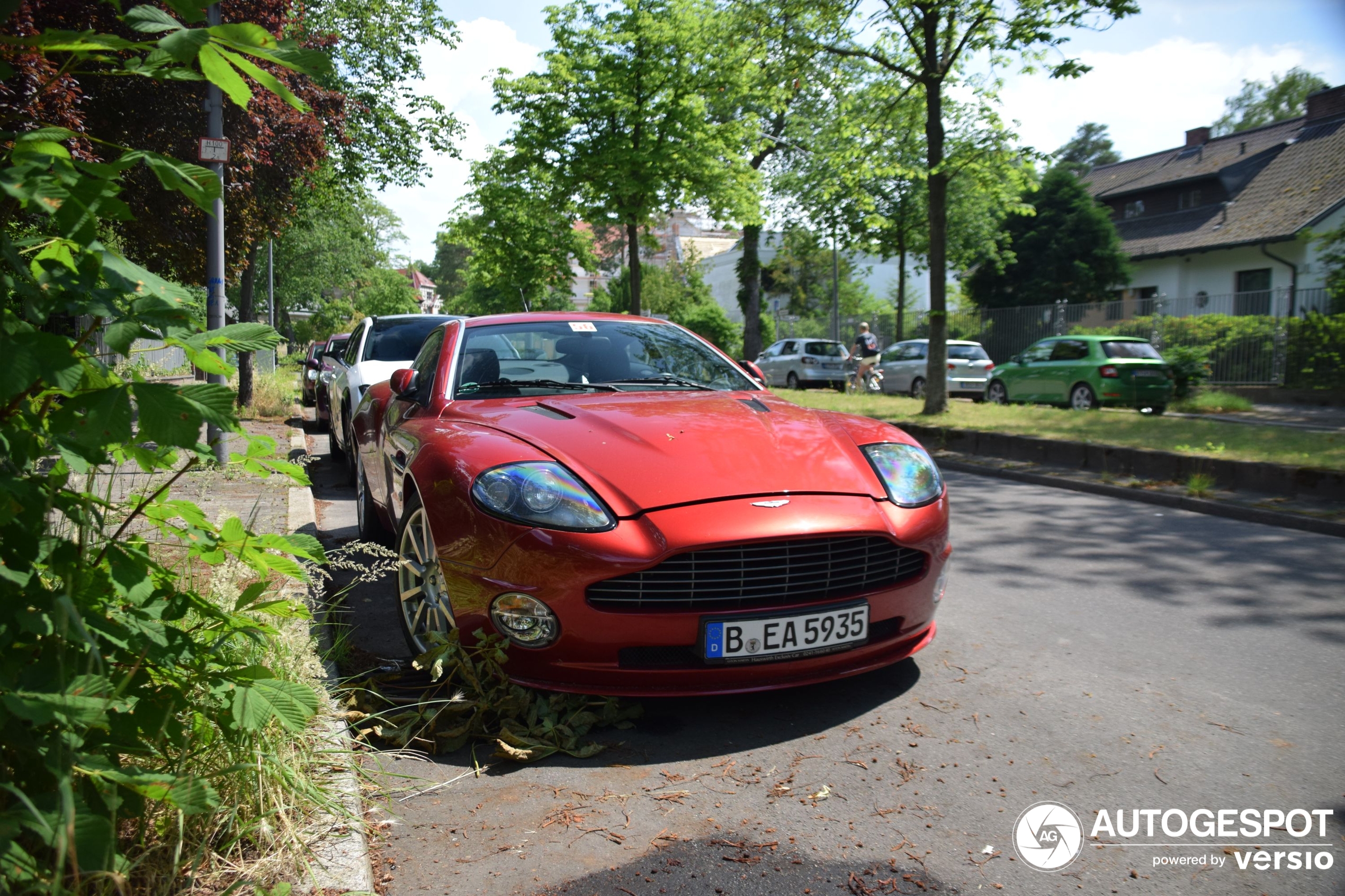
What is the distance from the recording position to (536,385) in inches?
187

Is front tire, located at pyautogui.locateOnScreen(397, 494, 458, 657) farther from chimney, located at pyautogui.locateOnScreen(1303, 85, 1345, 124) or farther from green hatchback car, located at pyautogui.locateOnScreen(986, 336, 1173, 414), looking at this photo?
chimney, located at pyautogui.locateOnScreen(1303, 85, 1345, 124)

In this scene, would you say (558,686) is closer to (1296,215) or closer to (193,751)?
(193,751)

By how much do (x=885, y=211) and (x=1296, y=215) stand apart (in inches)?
517

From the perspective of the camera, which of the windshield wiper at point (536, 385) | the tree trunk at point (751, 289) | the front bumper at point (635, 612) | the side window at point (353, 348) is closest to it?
the front bumper at point (635, 612)

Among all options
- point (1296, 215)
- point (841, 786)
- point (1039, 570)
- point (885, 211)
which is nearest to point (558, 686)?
point (841, 786)

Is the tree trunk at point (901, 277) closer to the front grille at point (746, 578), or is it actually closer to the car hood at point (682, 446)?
the car hood at point (682, 446)

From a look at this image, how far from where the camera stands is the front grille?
3195 mm

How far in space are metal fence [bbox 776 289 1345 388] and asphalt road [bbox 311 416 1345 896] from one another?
534 inches

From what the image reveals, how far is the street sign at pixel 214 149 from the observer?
852cm

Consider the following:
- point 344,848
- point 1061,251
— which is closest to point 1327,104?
point 1061,251

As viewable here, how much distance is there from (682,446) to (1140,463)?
774cm

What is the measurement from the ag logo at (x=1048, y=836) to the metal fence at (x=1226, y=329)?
49.7 feet

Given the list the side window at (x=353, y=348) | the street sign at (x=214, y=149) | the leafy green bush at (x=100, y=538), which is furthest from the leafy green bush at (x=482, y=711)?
the side window at (x=353, y=348)

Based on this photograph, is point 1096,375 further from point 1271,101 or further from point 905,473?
point 1271,101
